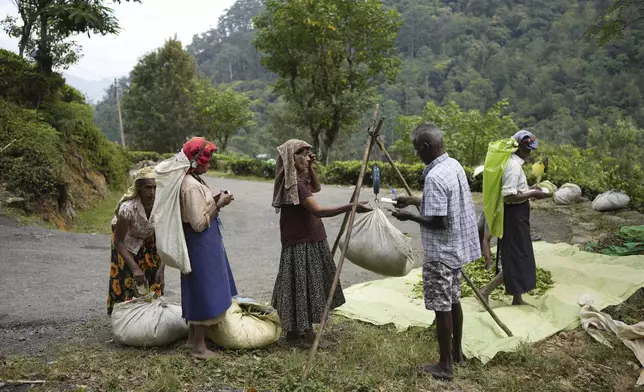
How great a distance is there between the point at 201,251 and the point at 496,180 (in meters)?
2.78

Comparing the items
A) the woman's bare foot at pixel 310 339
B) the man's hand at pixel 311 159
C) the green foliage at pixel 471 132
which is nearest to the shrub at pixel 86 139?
the man's hand at pixel 311 159

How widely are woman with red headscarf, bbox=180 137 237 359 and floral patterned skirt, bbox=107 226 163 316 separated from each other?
64 cm

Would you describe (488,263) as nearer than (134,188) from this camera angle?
No

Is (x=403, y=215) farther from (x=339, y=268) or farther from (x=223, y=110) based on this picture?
(x=223, y=110)

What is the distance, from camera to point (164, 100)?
36.6 meters

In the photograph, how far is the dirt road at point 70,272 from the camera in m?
4.79

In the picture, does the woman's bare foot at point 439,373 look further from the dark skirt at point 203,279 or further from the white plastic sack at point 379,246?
the dark skirt at point 203,279

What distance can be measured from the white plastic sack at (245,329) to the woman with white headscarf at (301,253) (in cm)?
13

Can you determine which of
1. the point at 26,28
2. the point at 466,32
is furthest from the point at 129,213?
the point at 466,32

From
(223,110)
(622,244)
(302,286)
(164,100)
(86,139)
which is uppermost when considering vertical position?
(164,100)

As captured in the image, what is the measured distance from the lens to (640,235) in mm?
6750

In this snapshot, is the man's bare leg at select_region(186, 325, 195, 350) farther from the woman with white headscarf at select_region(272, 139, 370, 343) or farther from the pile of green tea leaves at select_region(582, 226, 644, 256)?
the pile of green tea leaves at select_region(582, 226, 644, 256)

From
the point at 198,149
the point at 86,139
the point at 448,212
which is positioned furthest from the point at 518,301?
the point at 86,139

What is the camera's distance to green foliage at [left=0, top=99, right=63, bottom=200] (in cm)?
995
